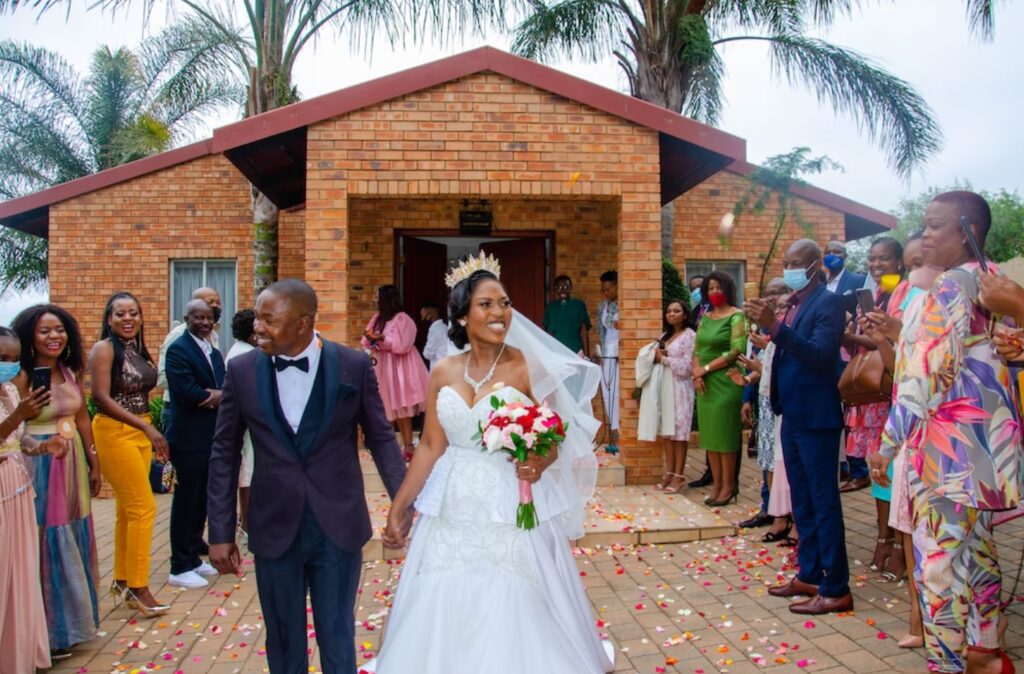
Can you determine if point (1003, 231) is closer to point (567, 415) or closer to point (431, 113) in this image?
point (431, 113)

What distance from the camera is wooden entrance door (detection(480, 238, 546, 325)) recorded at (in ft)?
38.5

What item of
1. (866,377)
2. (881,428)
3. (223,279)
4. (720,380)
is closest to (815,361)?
(866,377)

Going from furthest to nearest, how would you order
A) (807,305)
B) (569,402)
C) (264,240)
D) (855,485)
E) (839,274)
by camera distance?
1. (264,240)
2. (855,485)
3. (839,274)
4. (807,305)
5. (569,402)

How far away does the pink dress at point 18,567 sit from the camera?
13.9 feet

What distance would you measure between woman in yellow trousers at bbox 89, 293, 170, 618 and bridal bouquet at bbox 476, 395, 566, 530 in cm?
293

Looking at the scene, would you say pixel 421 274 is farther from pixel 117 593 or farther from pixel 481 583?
pixel 481 583

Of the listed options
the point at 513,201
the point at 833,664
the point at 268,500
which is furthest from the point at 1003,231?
the point at 268,500

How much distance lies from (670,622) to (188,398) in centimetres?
383

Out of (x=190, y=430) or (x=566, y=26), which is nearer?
(x=190, y=430)

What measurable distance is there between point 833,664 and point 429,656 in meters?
2.27

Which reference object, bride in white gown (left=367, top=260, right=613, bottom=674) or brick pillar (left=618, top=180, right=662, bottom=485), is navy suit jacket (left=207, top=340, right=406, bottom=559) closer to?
bride in white gown (left=367, top=260, right=613, bottom=674)

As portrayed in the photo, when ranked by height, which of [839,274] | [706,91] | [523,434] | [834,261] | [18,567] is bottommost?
[18,567]

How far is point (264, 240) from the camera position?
39.7 ft

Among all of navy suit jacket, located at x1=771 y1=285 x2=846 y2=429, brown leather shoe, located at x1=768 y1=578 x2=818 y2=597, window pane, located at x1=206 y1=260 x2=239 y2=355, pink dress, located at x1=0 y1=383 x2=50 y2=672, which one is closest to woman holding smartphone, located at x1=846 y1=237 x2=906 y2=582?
navy suit jacket, located at x1=771 y1=285 x2=846 y2=429
